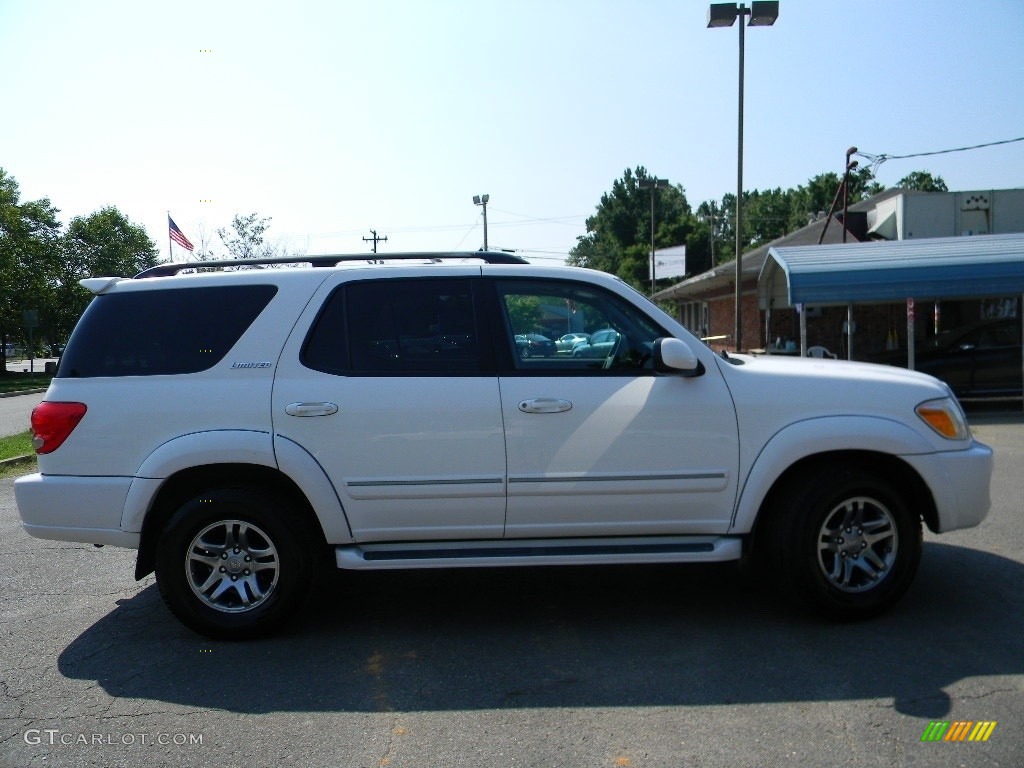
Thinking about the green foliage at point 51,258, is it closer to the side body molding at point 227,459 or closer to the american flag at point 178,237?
the american flag at point 178,237

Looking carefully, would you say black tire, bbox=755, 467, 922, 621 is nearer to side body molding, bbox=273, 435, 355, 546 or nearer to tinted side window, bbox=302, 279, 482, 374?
tinted side window, bbox=302, 279, 482, 374

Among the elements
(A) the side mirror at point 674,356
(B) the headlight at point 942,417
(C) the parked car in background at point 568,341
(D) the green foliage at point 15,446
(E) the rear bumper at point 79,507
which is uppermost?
(C) the parked car in background at point 568,341

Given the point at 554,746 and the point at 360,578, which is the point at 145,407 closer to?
the point at 360,578

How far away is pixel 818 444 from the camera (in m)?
4.71

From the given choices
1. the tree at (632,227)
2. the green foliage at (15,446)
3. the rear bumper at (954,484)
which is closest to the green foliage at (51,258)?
the green foliage at (15,446)

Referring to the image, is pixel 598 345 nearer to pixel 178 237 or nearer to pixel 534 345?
pixel 534 345

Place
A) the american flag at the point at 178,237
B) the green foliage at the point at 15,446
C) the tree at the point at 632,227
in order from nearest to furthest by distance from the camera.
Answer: the green foliage at the point at 15,446 < the american flag at the point at 178,237 < the tree at the point at 632,227

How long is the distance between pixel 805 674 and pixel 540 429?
174cm

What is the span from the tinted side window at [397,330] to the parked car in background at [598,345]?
566mm

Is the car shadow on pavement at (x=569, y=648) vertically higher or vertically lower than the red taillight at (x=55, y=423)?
lower

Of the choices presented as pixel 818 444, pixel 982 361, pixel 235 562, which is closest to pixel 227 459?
pixel 235 562

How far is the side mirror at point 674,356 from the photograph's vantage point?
15.3 ft

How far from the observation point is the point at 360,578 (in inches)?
240

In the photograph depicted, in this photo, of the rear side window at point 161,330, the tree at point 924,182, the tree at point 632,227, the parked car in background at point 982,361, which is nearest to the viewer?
the rear side window at point 161,330
